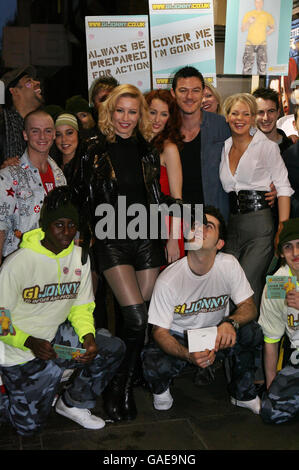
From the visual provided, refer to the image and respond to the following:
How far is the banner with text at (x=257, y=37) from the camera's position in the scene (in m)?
5.71

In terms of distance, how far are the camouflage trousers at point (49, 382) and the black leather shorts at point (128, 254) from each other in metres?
0.50

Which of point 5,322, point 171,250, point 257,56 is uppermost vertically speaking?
point 257,56

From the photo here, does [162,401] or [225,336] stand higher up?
[225,336]

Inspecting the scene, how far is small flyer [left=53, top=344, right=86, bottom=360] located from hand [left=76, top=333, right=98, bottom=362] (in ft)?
0.27

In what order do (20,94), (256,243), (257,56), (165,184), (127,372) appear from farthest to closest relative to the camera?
(257,56), (20,94), (165,184), (256,243), (127,372)

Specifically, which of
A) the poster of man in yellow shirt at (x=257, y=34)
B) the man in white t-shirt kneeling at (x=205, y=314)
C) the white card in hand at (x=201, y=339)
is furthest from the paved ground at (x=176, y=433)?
the poster of man in yellow shirt at (x=257, y=34)

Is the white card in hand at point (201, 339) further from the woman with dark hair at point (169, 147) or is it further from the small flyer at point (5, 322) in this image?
the small flyer at point (5, 322)

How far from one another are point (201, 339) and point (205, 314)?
1.09ft

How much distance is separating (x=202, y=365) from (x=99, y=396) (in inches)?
36.3

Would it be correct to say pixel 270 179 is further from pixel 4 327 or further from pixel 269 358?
pixel 4 327

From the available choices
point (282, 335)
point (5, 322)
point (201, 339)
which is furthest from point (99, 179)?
point (282, 335)

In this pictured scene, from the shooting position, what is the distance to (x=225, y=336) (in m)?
3.59

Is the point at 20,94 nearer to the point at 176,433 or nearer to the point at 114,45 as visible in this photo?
the point at 114,45

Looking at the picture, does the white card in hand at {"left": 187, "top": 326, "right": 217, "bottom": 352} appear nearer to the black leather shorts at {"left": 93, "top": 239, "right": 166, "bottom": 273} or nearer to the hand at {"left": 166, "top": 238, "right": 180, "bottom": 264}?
the black leather shorts at {"left": 93, "top": 239, "right": 166, "bottom": 273}
